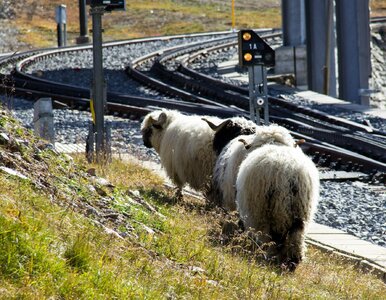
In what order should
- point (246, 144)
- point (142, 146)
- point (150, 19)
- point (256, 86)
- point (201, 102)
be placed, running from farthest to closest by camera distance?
point (150, 19), point (201, 102), point (142, 146), point (256, 86), point (246, 144)

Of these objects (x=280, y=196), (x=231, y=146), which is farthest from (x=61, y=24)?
(x=280, y=196)

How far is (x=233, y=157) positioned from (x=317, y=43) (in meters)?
22.6

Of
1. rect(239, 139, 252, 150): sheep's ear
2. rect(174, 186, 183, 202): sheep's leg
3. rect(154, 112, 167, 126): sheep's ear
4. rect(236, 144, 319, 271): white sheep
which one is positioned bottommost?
rect(174, 186, 183, 202): sheep's leg

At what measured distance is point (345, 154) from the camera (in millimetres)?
16797

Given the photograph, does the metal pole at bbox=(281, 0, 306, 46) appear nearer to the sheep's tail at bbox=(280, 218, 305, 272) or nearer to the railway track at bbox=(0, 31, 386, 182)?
the railway track at bbox=(0, 31, 386, 182)

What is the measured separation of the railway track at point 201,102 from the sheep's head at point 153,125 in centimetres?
190

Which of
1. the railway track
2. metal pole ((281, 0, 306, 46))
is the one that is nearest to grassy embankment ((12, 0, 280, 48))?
the railway track

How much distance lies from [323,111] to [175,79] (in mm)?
6658

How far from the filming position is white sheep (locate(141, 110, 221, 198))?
12.0 metres

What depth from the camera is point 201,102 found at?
25.3 metres

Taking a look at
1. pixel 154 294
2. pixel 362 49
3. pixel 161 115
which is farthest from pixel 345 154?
pixel 362 49

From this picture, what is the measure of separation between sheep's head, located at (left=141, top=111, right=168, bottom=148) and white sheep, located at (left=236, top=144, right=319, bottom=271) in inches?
147

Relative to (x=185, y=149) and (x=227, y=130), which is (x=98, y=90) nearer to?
(x=185, y=149)

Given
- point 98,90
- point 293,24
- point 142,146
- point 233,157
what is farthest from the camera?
point 293,24
